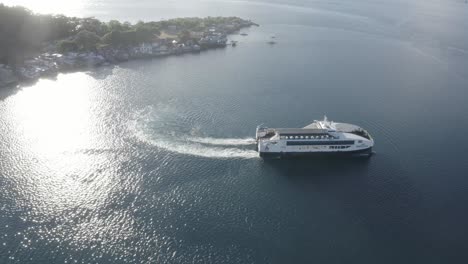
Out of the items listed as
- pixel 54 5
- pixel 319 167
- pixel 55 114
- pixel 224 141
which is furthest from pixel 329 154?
pixel 54 5

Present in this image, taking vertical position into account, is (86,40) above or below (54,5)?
below

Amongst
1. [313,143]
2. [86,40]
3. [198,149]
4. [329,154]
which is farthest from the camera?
[86,40]

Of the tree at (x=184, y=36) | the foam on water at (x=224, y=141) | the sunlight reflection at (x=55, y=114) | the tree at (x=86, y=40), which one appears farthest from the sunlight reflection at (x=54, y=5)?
the foam on water at (x=224, y=141)

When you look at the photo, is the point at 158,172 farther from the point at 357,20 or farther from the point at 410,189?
the point at 357,20

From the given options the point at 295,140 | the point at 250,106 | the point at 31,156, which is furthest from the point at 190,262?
the point at 250,106

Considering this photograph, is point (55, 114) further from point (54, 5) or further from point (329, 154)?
point (54, 5)

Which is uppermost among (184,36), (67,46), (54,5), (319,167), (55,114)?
(54,5)

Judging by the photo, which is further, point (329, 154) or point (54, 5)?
point (54, 5)
